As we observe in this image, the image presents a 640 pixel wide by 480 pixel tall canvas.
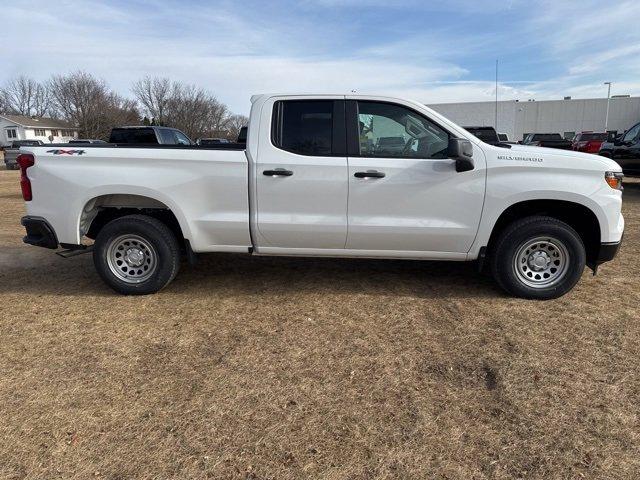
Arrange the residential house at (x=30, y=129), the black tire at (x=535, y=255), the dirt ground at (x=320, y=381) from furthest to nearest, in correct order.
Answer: the residential house at (x=30, y=129) < the black tire at (x=535, y=255) < the dirt ground at (x=320, y=381)

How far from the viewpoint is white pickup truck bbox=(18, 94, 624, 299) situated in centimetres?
446

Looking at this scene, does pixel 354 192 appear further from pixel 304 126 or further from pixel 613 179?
pixel 613 179

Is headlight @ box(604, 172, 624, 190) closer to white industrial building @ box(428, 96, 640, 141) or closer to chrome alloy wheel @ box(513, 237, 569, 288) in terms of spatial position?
chrome alloy wheel @ box(513, 237, 569, 288)

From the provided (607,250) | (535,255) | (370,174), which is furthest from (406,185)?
(607,250)

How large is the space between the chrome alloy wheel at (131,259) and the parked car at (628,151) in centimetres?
1314

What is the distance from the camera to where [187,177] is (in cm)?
459

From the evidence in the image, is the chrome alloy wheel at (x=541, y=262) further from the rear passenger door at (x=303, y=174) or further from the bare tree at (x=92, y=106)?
the bare tree at (x=92, y=106)

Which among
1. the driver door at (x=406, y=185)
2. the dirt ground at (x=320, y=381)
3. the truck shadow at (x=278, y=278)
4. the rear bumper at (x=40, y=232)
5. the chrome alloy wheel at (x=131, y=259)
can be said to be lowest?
the dirt ground at (x=320, y=381)

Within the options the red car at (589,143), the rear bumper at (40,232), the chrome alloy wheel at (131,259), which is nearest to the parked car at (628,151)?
the red car at (589,143)

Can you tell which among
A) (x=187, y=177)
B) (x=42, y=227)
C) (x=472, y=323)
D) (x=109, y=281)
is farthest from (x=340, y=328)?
(x=42, y=227)

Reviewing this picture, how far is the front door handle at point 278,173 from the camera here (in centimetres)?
452

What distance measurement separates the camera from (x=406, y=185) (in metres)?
4.48

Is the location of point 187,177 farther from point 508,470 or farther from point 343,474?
point 508,470

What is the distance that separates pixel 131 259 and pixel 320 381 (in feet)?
8.54
